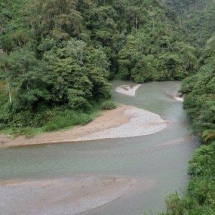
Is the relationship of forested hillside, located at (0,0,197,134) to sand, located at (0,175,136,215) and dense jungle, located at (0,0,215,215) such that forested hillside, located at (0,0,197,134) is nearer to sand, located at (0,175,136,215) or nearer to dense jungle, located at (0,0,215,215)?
dense jungle, located at (0,0,215,215)

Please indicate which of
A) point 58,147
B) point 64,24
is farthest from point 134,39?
point 58,147

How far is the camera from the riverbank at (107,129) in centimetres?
3152

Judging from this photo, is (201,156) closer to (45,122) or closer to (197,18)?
(45,122)

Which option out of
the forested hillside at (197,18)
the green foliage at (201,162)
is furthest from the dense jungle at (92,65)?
the forested hillside at (197,18)

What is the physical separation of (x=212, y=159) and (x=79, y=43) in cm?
2726

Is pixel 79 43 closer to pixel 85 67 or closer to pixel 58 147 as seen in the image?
pixel 85 67

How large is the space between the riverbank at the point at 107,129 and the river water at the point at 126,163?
1.10m

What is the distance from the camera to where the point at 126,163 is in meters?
25.7

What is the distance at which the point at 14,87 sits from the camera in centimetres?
3475

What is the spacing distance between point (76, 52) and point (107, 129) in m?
12.5

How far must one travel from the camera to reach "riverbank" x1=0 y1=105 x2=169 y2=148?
3152cm

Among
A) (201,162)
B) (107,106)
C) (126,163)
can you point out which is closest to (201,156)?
(201,162)

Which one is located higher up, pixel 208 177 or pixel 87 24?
pixel 87 24

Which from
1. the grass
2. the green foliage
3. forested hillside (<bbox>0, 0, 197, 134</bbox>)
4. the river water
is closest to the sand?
the river water
